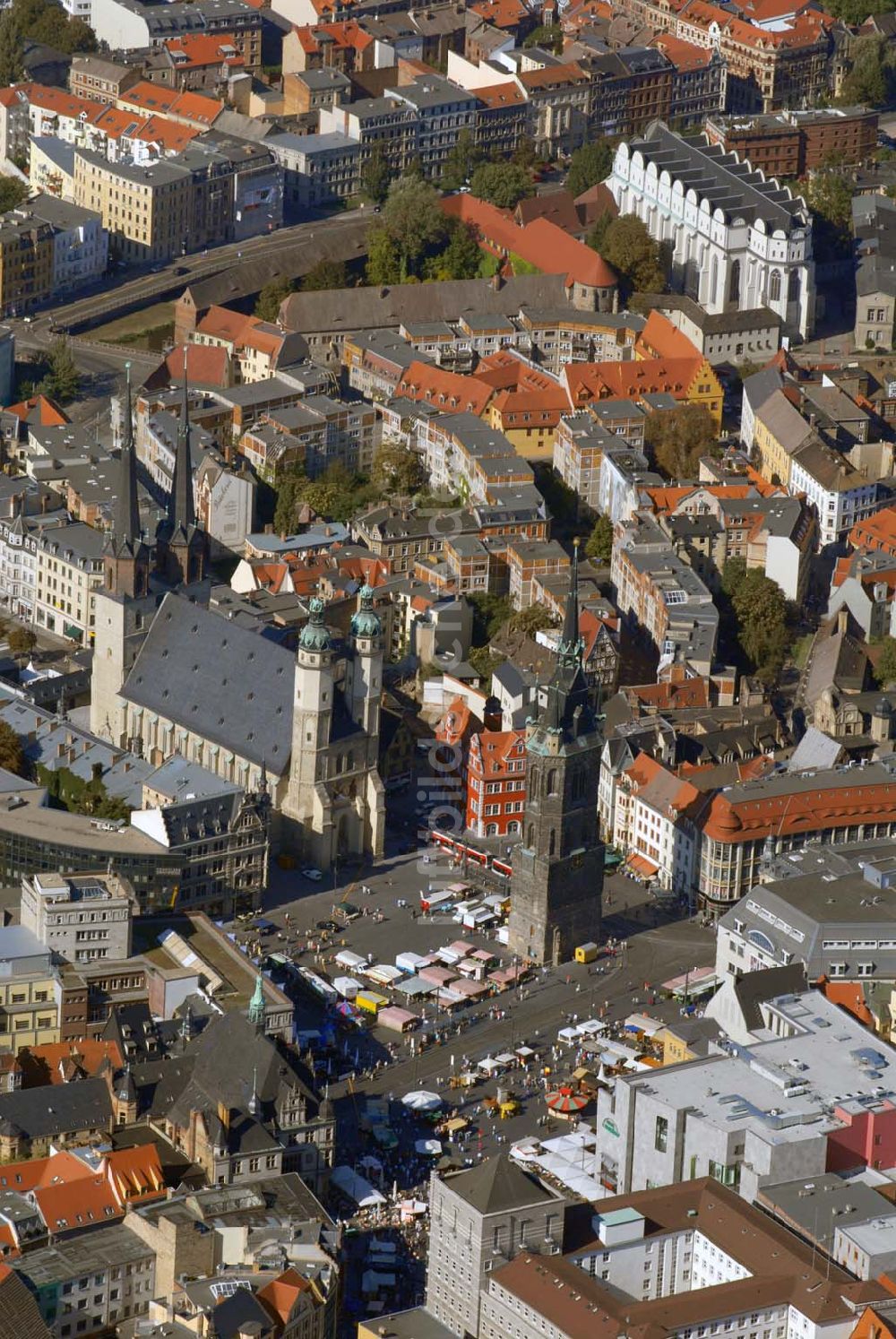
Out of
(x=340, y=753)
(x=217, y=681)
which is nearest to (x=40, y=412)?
(x=217, y=681)

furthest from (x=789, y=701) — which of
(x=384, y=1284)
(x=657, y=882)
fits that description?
(x=384, y=1284)

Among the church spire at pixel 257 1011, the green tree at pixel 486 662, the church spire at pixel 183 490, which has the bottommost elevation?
the green tree at pixel 486 662

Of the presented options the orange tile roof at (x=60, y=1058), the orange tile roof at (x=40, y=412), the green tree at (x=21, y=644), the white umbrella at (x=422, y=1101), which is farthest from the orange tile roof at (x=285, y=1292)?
the orange tile roof at (x=40, y=412)

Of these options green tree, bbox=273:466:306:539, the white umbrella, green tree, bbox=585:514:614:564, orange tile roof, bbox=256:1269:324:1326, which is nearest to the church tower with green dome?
the white umbrella

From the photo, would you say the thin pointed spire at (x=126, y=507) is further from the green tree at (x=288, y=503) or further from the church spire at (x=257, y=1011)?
the church spire at (x=257, y=1011)

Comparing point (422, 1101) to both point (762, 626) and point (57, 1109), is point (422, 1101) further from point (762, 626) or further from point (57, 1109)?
point (762, 626)

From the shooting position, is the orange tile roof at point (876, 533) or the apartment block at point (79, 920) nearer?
the apartment block at point (79, 920)
